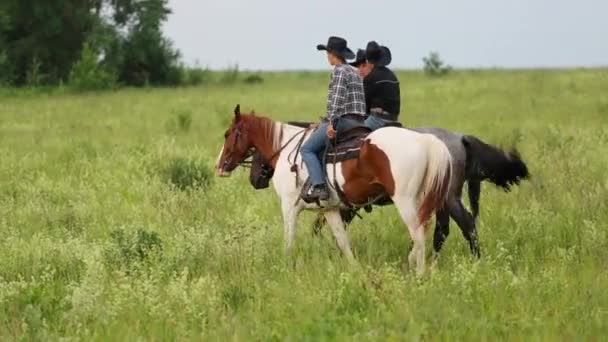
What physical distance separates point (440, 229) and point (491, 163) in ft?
2.81

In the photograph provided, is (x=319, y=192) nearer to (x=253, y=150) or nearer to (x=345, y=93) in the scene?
(x=345, y=93)

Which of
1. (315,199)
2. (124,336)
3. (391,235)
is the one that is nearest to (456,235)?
(391,235)

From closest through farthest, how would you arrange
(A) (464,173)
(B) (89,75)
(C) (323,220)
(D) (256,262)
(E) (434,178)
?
(E) (434,178), (D) (256,262), (A) (464,173), (C) (323,220), (B) (89,75)

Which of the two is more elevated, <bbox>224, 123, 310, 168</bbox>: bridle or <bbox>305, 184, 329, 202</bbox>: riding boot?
<bbox>224, 123, 310, 168</bbox>: bridle

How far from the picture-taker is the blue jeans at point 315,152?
8219mm

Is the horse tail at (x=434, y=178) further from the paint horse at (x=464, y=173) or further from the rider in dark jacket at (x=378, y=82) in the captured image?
the rider in dark jacket at (x=378, y=82)

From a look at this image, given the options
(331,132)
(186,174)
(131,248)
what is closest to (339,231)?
(331,132)

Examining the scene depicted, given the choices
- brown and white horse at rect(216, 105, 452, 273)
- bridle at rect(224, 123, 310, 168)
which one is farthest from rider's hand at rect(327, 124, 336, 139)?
bridle at rect(224, 123, 310, 168)

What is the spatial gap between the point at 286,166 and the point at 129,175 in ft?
19.0

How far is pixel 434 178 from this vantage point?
756 cm

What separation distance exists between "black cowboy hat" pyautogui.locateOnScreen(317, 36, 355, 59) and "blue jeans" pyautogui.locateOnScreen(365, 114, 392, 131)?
0.72 meters

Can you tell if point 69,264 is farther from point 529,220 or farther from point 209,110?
point 209,110

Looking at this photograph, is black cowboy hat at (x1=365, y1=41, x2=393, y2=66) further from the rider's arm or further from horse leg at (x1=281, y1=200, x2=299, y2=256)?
horse leg at (x1=281, y1=200, x2=299, y2=256)

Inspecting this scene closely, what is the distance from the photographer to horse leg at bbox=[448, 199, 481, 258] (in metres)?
8.05
